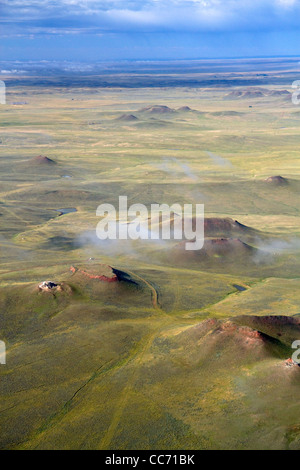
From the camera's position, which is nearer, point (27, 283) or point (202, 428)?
point (202, 428)

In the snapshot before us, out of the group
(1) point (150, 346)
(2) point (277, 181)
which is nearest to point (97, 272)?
(1) point (150, 346)

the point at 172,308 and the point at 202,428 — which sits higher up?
the point at 172,308

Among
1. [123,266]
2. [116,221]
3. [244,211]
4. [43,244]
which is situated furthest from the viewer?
[244,211]

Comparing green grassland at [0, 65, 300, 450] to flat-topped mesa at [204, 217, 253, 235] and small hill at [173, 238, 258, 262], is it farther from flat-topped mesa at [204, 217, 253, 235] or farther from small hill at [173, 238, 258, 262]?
flat-topped mesa at [204, 217, 253, 235]

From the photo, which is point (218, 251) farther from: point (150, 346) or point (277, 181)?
point (277, 181)

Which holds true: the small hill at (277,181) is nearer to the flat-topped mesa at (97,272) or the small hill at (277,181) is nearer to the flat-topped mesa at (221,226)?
the flat-topped mesa at (221,226)

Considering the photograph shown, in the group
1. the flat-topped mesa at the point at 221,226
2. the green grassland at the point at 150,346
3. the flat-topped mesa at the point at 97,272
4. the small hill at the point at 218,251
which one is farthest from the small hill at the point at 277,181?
the flat-topped mesa at the point at 97,272

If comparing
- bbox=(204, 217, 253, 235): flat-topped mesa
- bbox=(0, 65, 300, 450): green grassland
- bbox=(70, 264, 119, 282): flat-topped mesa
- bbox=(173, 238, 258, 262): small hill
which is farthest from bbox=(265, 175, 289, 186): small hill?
bbox=(70, 264, 119, 282): flat-topped mesa
